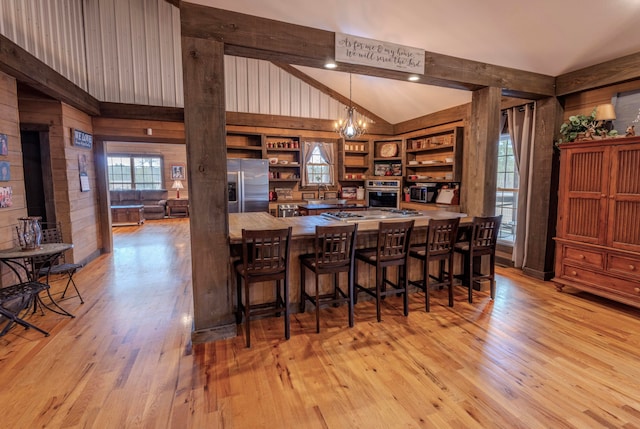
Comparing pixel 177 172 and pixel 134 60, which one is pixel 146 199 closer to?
pixel 177 172

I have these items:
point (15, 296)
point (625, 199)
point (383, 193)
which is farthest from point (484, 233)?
point (15, 296)

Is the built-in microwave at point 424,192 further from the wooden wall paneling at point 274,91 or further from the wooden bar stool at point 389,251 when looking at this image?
the wooden wall paneling at point 274,91

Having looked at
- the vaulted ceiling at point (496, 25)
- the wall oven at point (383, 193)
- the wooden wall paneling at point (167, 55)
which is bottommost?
the wall oven at point (383, 193)

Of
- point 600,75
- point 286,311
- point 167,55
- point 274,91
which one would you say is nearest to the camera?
point 286,311

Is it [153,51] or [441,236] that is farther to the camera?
[153,51]

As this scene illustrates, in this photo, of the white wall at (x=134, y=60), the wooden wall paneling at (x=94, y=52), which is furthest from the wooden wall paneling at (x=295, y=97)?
the wooden wall paneling at (x=94, y=52)

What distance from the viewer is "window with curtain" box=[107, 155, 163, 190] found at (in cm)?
1074

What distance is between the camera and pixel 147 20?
19.3ft

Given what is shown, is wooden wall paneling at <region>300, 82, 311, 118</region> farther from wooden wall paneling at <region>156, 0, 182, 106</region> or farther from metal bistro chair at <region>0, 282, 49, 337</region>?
metal bistro chair at <region>0, 282, 49, 337</region>

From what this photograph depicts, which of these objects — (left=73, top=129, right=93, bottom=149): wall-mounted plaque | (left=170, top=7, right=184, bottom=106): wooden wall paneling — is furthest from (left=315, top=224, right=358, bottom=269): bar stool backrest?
(left=170, top=7, right=184, bottom=106): wooden wall paneling

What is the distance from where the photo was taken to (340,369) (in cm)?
226

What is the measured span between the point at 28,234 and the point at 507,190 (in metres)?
6.09

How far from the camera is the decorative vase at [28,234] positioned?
2877 mm

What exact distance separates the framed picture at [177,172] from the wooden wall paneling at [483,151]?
9.98 m
